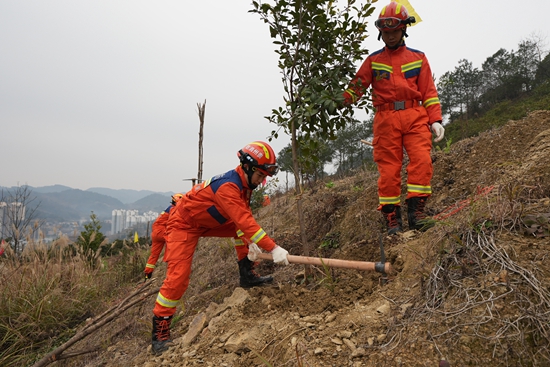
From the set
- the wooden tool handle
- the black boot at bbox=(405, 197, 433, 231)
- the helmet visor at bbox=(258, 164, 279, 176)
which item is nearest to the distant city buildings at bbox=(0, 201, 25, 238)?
the helmet visor at bbox=(258, 164, 279, 176)

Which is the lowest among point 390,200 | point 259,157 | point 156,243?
point 156,243

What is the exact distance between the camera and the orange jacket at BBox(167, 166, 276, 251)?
9.66 ft

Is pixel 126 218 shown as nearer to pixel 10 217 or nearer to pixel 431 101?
pixel 10 217

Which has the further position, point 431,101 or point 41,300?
point 41,300

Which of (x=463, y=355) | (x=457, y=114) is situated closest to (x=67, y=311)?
(x=463, y=355)

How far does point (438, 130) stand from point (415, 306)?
2034mm

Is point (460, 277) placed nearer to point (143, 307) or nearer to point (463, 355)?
point (463, 355)

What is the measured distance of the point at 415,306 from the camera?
6.51 feet

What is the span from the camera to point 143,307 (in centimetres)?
495

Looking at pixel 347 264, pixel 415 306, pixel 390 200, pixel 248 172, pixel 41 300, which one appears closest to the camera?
pixel 415 306

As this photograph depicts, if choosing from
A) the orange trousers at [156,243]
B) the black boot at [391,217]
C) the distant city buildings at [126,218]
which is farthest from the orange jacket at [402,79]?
the distant city buildings at [126,218]

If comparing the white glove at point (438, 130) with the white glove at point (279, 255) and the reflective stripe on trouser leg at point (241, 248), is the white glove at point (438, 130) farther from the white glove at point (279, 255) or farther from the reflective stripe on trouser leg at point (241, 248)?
the reflective stripe on trouser leg at point (241, 248)

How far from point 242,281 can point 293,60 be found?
2590mm

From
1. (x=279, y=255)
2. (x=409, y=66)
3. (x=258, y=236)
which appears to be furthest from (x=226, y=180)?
(x=409, y=66)
